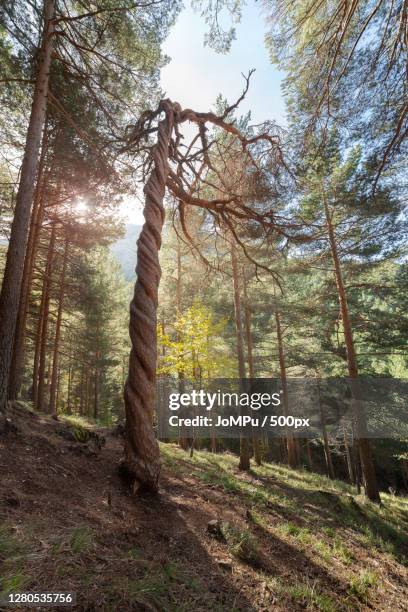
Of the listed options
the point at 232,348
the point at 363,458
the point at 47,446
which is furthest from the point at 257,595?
the point at 232,348

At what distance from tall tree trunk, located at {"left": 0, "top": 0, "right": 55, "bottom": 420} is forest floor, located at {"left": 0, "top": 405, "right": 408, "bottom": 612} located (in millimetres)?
1839

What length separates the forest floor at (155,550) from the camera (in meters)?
1.50

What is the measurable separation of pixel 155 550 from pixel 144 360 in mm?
1346

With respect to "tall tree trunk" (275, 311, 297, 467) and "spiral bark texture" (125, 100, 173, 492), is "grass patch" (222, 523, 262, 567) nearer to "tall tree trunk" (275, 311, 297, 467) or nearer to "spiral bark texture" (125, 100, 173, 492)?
"spiral bark texture" (125, 100, 173, 492)

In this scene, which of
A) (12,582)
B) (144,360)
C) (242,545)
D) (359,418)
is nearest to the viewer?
(12,582)

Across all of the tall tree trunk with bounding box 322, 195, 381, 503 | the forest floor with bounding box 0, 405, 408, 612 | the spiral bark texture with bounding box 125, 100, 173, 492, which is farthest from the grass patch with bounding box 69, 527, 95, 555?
the tall tree trunk with bounding box 322, 195, 381, 503

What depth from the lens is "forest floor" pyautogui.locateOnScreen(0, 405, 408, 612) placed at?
4.91 feet

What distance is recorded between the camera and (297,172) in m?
4.35

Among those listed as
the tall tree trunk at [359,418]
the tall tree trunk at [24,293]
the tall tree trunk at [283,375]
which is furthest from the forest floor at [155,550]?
the tall tree trunk at [283,375]

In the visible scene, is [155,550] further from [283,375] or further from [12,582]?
[283,375]

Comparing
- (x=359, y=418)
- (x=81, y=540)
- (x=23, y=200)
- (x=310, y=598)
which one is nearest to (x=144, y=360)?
(x=81, y=540)

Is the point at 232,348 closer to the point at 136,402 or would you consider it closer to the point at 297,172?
the point at 297,172

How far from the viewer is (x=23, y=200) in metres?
5.01

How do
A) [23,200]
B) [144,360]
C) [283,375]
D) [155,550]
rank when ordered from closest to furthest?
1. [155,550]
2. [144,360]
3. [23,200]
4. [283,375]
